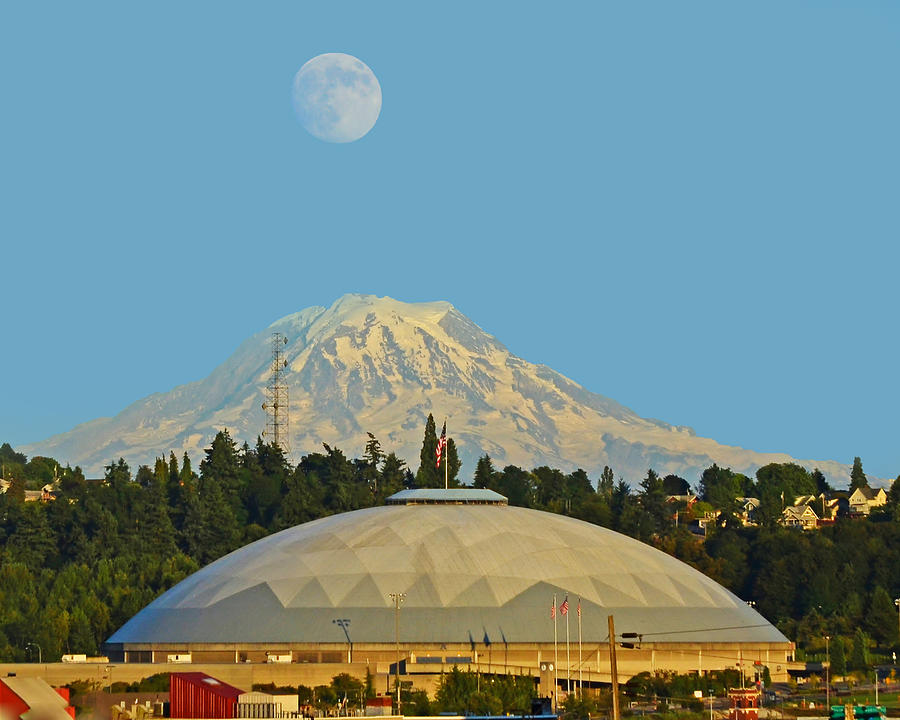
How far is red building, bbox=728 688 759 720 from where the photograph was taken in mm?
101812

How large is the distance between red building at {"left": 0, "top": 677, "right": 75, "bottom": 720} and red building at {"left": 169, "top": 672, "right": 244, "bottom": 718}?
49.9m

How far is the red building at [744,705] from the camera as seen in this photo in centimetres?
10181

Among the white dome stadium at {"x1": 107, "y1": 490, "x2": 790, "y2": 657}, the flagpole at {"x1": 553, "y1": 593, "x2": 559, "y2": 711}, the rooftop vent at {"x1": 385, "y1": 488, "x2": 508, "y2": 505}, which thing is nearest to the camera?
the flagpole at {"x1": 553, "y1": 593, "x2": 559, "y2": 711}

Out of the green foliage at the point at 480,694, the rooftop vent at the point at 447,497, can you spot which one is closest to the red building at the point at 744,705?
the green foliage at the point at 480,694

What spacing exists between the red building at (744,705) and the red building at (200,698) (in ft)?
86.8

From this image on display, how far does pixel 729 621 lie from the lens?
14738 centimetres

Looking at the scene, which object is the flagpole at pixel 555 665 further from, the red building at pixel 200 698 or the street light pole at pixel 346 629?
the red building at pixel 200 698

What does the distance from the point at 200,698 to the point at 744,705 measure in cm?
3187

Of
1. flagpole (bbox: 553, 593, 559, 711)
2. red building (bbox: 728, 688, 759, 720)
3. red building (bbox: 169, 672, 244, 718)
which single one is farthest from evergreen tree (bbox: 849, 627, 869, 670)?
red building (bbox: 169, 672, 244, 718)

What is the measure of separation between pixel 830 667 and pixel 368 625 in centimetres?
3961

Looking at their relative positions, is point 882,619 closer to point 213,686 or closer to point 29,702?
point 213,686

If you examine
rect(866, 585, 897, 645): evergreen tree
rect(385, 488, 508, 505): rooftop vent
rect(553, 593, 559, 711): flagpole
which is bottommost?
rect(553, 593, 559, 711): flagpole

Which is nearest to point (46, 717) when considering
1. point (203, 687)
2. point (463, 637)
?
point (203, 687)

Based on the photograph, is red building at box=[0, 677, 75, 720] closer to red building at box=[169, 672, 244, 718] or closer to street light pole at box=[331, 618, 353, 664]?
red building at box=[169, 672, 244, 718]
